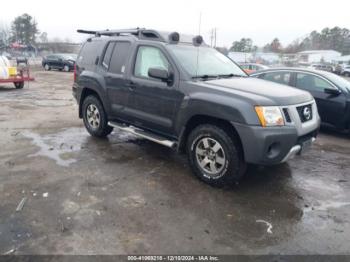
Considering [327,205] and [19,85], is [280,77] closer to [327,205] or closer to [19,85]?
[327,205]

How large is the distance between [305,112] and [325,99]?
3.01m

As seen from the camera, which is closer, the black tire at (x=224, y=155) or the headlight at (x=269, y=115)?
the headlight at (x=269, y=115)

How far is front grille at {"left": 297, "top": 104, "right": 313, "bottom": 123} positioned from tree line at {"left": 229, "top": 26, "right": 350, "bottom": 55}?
81.4 metres

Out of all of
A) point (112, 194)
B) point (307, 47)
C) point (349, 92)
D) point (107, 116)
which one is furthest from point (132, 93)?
point (307, 47)

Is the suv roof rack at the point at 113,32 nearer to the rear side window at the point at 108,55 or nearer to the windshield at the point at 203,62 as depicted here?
the rear side window at the point at 108,55

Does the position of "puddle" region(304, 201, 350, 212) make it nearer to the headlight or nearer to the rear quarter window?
the headlight

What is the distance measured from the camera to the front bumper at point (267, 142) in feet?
11.7

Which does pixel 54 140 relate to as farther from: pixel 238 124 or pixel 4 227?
pixel 238 124

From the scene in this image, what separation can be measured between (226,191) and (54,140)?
3.75 metres

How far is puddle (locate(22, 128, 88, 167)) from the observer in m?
5.12

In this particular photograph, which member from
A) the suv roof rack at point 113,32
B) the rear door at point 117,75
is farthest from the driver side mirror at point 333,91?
the rear door at point 117,75

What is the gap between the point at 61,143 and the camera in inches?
233

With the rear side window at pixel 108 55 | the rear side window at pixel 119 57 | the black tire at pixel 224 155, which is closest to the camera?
the black tire at pixel 224 155

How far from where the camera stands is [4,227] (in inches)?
123
